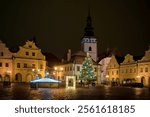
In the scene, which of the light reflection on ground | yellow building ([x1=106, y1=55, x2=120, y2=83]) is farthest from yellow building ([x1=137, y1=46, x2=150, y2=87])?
the light reflection on ground

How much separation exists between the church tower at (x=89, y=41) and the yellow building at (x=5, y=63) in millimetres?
28857

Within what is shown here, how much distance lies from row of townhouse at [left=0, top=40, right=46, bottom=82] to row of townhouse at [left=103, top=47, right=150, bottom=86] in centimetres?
1679

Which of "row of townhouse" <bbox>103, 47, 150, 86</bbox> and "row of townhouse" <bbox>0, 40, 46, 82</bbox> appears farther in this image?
"row of townhouse" <bbox>103, 47, 150, 86</bbox>

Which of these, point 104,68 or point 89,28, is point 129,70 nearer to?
point 104,68

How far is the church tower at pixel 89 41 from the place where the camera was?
80.8m

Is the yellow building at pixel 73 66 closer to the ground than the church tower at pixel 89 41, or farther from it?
closer to the ground

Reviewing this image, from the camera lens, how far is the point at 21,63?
5784cm

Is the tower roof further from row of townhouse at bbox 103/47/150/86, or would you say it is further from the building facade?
row of townhouse at bbox 103/47/150/86

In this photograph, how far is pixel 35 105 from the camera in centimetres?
1143

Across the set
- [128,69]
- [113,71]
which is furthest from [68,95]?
[113,71]

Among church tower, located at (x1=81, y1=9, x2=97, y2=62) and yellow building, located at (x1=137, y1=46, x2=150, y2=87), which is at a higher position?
church tower, located at (x1=81, y1=9, x2=97, y2=62)

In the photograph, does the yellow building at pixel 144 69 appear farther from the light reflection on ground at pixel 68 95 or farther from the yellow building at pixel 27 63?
the light reflection on ground at pixel 68 95

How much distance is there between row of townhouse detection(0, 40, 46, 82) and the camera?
5541 centimetres

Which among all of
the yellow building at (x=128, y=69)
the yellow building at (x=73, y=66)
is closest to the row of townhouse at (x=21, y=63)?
the yellow building at (x=73, y=66)
